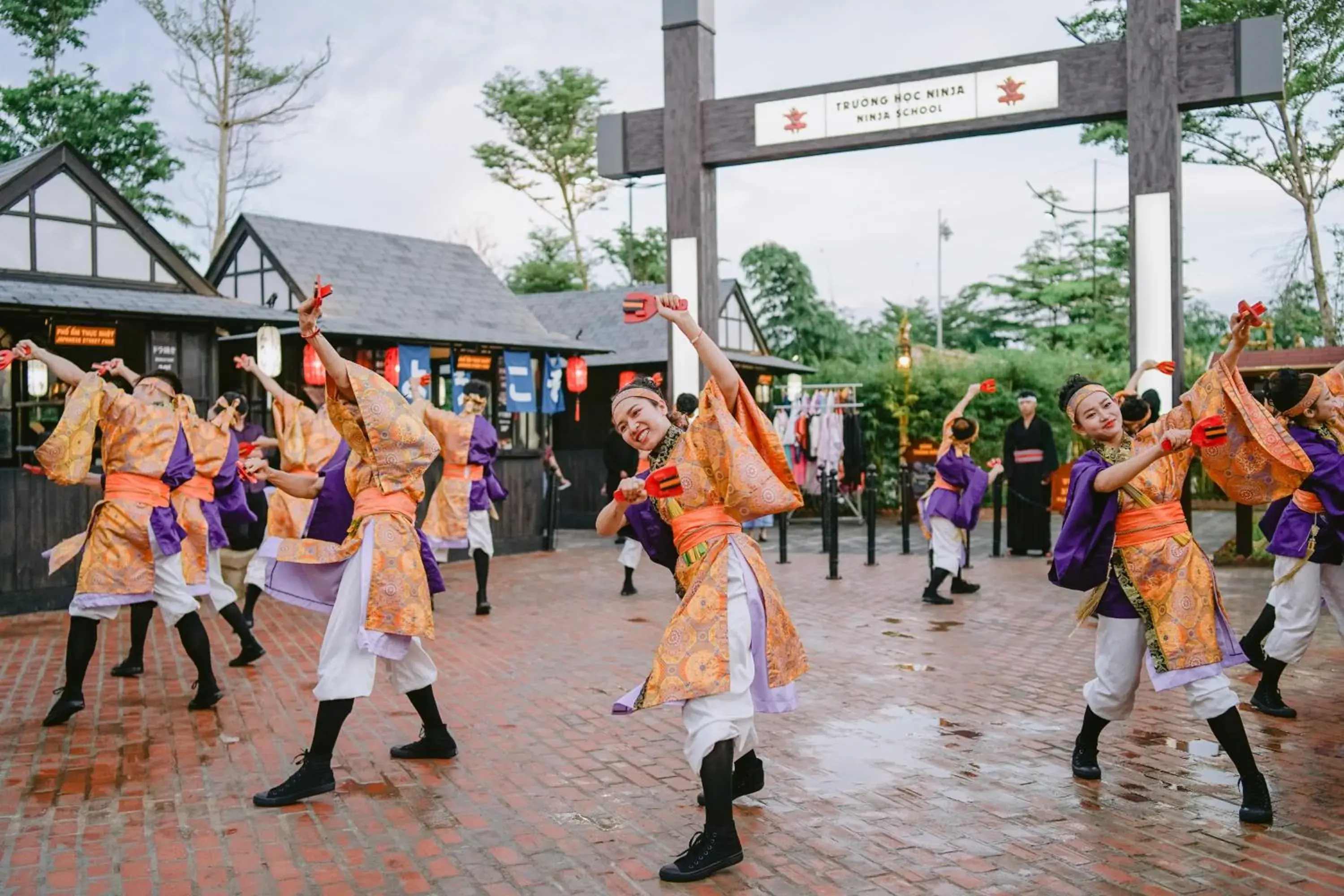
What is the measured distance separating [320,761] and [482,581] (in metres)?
5.41

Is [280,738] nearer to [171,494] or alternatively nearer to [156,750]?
[156,750]

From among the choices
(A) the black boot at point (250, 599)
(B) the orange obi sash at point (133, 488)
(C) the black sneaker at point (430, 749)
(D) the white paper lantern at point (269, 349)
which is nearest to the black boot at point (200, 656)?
(B) the orange obi sash at point (133, 488)

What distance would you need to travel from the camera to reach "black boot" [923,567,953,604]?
33.4 feet

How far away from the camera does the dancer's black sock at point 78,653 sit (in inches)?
229

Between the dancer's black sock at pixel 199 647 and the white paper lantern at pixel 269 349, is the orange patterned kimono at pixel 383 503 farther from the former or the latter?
the white paper lantern at pixel 269 349

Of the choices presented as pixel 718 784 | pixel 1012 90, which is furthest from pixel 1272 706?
pixel 1012 90

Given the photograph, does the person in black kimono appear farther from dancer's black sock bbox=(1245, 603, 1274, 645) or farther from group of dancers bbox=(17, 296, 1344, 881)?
group of dancers bbox=(17, 296, 1344, 881)

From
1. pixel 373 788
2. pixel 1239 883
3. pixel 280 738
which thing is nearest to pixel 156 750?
pixel 280 738

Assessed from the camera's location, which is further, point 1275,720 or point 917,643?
point 917,643

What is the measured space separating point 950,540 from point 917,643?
2214 mm

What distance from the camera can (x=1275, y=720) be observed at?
5.70 m

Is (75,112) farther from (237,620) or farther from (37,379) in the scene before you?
(237,620)

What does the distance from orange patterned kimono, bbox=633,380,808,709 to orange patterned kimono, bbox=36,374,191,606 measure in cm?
346

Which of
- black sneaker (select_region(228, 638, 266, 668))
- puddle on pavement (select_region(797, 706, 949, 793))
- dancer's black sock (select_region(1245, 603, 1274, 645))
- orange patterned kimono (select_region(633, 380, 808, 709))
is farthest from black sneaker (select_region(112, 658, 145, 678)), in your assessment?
dancer's black sock (select_region(1245, 603, 1274, 645))
